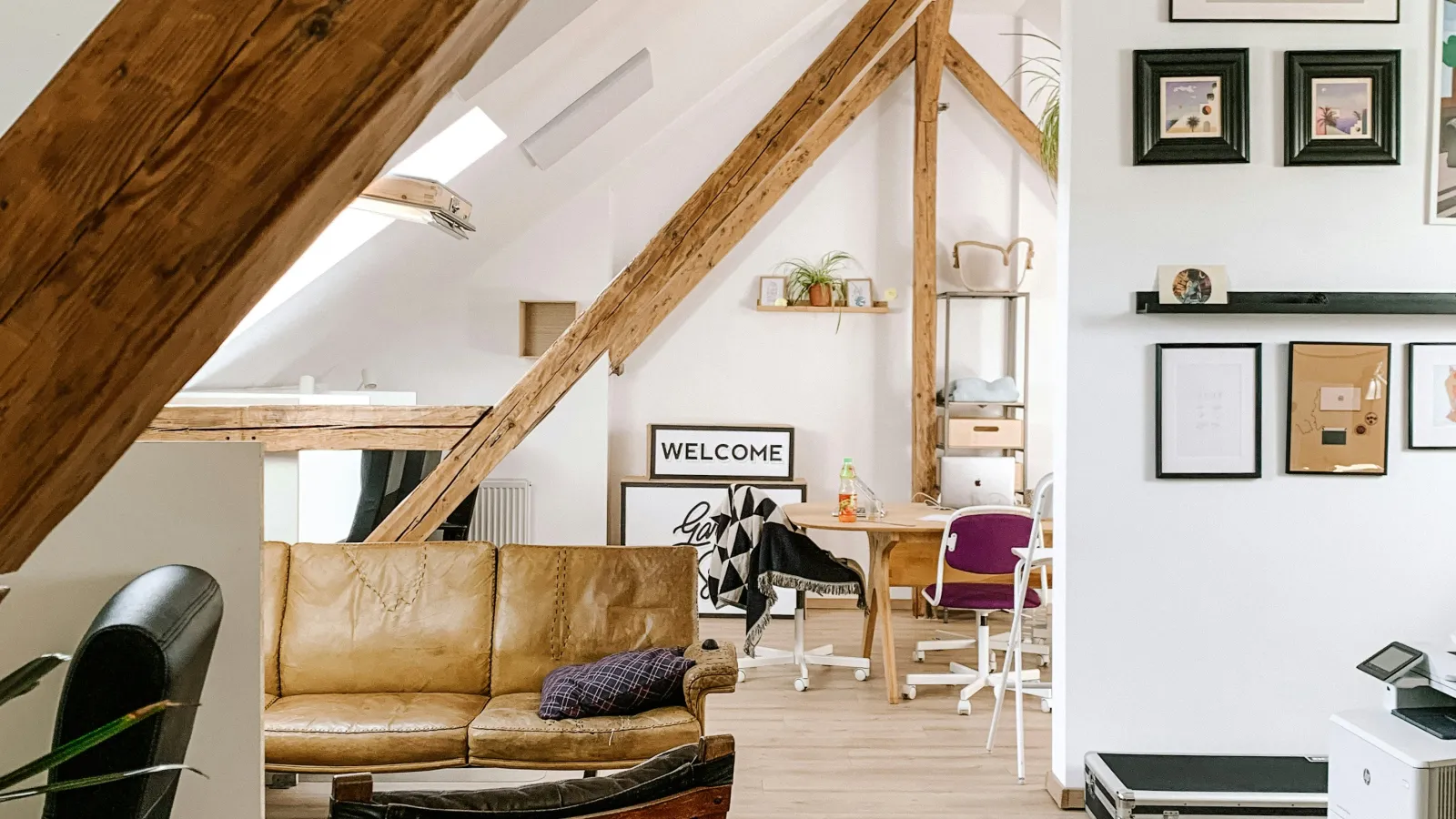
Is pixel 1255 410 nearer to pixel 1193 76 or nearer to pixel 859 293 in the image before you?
pixel 1193 76

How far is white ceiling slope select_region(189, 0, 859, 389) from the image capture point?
380cm

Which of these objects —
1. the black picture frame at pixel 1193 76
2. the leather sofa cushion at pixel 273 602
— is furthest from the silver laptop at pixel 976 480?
the leather sofa cushion at pixel 273 602

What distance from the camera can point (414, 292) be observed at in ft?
19.9

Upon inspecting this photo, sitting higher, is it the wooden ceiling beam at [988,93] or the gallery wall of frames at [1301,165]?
the wooden ceiling beam at [988,93]

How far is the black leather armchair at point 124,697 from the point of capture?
1.65m

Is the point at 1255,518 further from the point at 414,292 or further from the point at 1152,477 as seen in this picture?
the point at 414,292

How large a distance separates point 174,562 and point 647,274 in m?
2.65

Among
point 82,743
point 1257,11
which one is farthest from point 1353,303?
point 82,743

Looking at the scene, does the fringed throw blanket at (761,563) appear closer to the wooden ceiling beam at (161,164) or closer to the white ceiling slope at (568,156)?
the white ceiling slope at (568,156)

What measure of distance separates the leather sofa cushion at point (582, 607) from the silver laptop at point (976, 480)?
2893mm

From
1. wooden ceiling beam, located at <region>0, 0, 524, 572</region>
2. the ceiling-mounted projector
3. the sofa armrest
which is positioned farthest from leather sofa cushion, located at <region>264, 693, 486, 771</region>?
wooden ceiling beam, located at <region>0, 0, 524, 572</region>

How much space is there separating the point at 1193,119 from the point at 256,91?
10.5ft

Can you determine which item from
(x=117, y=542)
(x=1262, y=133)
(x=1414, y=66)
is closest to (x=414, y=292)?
(x=117, y=542)

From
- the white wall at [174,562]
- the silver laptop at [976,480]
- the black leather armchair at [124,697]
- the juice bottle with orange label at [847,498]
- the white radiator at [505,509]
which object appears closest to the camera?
the black leather armchair at [124,697]
